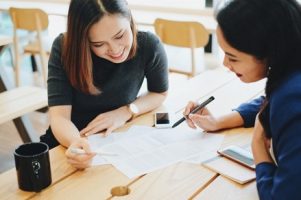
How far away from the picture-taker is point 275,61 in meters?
0.92

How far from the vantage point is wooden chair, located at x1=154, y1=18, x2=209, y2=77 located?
2.92m

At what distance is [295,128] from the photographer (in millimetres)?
833

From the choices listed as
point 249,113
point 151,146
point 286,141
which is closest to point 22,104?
point 151,146

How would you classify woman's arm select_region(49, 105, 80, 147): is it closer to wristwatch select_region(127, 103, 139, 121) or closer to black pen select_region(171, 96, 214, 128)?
wristwatch select_region(127, 103, 139, 121)

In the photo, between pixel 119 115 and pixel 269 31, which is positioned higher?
pixel 269 31

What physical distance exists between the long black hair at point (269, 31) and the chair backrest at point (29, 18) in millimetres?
2878

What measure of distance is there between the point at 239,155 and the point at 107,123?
1.51ft

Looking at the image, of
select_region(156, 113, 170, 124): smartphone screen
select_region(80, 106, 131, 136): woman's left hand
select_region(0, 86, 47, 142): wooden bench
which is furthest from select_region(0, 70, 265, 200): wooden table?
select_region(0, 86, 47, 142): wooden bench

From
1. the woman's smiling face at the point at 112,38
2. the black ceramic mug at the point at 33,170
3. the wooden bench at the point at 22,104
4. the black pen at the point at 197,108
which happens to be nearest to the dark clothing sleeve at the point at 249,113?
the black pen at the point at 197,108

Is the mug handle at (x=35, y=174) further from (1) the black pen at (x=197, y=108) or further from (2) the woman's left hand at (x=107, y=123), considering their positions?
(1) the black pen at (x=197, y=108)

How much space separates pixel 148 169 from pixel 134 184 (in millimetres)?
79

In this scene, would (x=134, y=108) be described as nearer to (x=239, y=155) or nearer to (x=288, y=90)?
(x=239, y=155)

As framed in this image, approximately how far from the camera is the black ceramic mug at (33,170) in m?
0.97

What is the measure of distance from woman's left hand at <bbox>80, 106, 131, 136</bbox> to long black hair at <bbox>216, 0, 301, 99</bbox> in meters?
0.56
